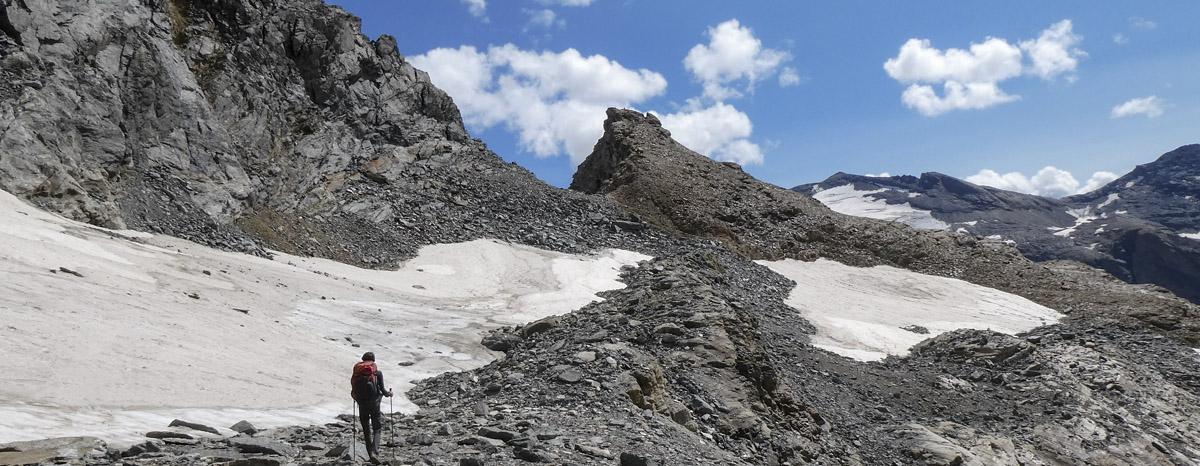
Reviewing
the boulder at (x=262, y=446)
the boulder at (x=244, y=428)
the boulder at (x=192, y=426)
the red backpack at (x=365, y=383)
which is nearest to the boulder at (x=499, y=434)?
the red backpack at (x=365, y=383)

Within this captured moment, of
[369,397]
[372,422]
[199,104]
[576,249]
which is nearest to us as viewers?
[372,422]

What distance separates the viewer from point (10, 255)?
62.5 feet

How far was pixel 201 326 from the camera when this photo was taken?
17.9 m

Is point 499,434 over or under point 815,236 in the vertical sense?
under

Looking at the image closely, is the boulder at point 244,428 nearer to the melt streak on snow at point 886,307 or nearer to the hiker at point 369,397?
the hiker at point 369,397

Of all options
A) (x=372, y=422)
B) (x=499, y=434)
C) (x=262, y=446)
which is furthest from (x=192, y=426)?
(x=499, y=434)

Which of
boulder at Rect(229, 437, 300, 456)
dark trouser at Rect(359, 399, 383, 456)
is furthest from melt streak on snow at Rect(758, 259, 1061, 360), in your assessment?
boulder at Rect(229, 437, 300, 456)

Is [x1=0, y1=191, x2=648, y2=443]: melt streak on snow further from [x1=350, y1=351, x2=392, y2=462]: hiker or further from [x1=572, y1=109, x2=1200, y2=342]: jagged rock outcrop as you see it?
[x1=572, y1=109, x2=1200, y2=342]: jagged rock outcrop

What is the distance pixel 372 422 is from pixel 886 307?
122ft

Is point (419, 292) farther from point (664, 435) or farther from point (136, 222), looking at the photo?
point (664, 435)

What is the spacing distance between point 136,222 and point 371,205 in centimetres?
1438

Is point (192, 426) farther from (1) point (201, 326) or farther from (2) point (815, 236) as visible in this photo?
(2) point (815, 236)

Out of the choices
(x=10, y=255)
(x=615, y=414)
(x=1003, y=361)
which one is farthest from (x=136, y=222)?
(x=1003, y=361)

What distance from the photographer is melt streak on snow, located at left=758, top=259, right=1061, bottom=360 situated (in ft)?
113
